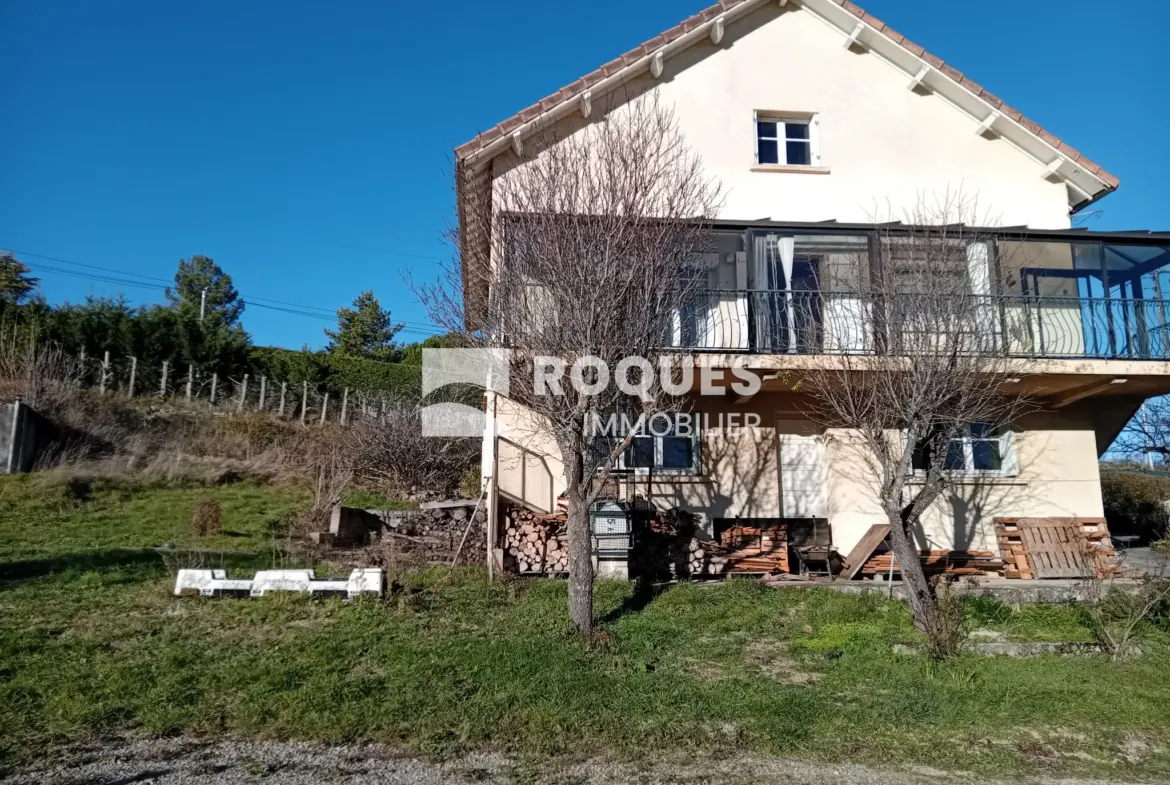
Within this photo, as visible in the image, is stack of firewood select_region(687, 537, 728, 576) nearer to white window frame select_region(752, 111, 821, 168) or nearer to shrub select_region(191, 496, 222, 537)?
white window frame select_region(752, 111, 821, 168)

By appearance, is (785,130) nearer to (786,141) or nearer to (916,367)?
(786,141)

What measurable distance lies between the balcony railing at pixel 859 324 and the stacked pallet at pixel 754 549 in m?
2.70

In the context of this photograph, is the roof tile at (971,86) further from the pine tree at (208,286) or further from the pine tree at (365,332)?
the pine tree at (208,286)

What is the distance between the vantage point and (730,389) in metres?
11.4

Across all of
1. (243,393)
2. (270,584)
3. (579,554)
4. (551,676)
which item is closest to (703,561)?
(579,554)

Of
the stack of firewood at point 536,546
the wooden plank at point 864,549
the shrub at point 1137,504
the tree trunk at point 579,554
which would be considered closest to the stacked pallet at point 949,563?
the wooden plank at point 864,549

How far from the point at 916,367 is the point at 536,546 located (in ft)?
17.7

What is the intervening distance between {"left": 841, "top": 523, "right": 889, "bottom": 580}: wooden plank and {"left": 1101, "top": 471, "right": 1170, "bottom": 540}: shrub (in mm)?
7554

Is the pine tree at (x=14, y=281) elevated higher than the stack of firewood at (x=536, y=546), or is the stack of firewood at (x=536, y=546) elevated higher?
the pine tree at (x=14, y=281)

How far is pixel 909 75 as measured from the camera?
516 inches

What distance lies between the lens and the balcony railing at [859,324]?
10.2 m

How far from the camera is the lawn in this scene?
209 inches

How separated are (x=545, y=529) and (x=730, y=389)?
3578 millimetres

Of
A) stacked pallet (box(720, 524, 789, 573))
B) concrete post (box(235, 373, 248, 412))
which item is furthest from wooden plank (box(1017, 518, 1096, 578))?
concrete post (box(235, 373, 248, 412))
